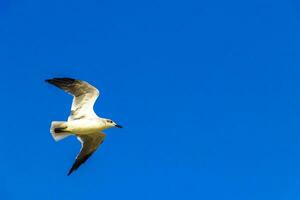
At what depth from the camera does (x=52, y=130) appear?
23297 millimetres

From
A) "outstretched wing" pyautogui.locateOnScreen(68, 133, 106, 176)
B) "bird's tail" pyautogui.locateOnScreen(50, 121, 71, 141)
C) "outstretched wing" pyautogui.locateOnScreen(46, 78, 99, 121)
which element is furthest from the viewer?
"outstretched wing" pyautogui.locateOnScreen(68, 133, 106, 176)

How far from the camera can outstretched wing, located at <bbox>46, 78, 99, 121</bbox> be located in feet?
76.5

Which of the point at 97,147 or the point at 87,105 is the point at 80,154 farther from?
the point at 87,105

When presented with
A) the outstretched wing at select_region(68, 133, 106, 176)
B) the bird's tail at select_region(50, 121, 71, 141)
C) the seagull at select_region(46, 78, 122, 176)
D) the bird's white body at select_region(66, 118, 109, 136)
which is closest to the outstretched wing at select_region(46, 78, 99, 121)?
the seagull at select_region(46, 78, 122, 176)

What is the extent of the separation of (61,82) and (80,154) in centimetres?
312

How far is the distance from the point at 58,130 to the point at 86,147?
2053mm

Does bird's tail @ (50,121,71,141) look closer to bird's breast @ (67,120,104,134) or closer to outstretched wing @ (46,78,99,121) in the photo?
bird's breast @ (67,120,104,134)

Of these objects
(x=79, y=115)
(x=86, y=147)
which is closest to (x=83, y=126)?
(x=79, y=115)

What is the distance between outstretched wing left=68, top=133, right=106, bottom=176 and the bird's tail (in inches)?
65.8

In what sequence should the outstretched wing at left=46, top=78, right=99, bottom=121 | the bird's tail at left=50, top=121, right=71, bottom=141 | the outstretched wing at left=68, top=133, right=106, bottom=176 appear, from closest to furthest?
the bird's tail at left=50, top=121, right=71, bottom=141 → the outstretched wing at left=46, top=78, right=99, bottom=121 → the outstretched wing at left=68, top=133, right=106, bottom=176

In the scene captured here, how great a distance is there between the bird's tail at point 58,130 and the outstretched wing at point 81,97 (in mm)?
540

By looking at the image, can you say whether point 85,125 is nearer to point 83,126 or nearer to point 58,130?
point 83,126

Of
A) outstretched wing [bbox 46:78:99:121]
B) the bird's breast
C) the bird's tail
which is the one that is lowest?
the bird's tail

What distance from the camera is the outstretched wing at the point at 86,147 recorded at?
2491 centimetres
